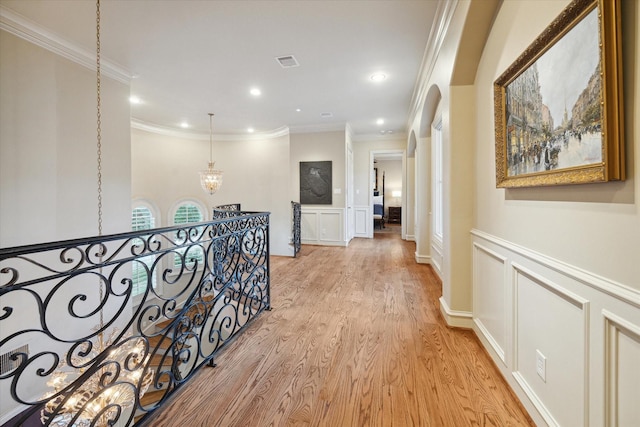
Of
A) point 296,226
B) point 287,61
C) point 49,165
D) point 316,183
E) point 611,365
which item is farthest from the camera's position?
point 316,183

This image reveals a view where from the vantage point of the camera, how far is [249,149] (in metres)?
7.76

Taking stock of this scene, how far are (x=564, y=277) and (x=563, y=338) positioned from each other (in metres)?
0.28

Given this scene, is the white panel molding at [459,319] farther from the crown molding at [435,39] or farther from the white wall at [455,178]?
the crown molding at [435,39]

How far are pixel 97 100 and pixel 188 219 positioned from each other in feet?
16.0

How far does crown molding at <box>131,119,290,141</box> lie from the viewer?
688 cm

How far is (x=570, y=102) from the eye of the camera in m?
1.13

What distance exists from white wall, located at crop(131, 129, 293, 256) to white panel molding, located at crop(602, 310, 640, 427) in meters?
6.05

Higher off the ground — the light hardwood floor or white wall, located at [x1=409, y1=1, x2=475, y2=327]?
white wall, located at [x1=409, y1=1, x2=475, y2=327]

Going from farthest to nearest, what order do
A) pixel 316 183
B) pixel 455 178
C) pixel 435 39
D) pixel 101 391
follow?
pixel 316 183 → pixel 435 39 → pixel 455 178 → pixel 101 391

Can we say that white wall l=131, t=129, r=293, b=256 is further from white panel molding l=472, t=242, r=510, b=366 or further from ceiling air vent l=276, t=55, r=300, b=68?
white panel molding l=472, t=242, r=510, b=366

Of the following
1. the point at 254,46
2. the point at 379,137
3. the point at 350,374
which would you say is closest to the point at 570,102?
the point at 350,374

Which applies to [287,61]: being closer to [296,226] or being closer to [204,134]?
[296,226]

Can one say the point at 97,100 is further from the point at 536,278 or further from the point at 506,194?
the point at 536,278

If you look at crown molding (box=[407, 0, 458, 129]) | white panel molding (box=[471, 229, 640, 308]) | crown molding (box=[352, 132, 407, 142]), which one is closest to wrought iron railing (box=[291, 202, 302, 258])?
crown molding (box=[352, 132, 407, 142])
